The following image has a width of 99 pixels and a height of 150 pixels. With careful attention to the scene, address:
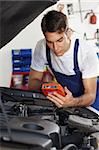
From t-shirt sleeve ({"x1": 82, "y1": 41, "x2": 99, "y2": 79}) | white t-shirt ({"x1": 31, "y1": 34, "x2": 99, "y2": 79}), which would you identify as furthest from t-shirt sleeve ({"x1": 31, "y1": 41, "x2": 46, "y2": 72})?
t-shirt sleeve ({"x1": 82, "y1": 41, "x2": 99, "y2": 79})

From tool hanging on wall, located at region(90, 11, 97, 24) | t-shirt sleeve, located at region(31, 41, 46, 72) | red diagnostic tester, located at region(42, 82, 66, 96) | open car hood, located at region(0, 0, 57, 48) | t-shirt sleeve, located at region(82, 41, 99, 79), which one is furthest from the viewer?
tool hanging on wall, located at region(90, 11, 97, 24)

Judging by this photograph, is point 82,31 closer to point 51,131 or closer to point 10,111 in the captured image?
point 10,111

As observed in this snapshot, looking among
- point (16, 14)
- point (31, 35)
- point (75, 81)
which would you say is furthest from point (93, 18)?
point (16, 14)

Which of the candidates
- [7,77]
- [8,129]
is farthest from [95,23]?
[8,129]

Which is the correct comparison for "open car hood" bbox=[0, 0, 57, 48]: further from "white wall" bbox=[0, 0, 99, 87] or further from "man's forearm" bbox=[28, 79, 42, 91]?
"white wall" bbox=[0, 0, 99, 87]

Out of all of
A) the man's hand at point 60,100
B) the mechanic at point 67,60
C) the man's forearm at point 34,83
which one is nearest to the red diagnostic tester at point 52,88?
the man's hand at point 60,100

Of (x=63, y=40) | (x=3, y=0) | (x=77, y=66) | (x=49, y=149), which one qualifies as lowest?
(x=49, y=149)

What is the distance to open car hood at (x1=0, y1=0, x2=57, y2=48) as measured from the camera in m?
1.02

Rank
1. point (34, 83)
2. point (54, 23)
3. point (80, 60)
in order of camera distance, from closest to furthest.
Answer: point (54, 23) < point (80, 60) < point (34, 83)

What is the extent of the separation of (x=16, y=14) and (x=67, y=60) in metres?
0.47

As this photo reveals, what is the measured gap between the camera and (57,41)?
4.43ft

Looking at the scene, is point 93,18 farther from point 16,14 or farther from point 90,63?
point 16,14

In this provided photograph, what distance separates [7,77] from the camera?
10.3ft

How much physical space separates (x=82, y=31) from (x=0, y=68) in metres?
0.92
